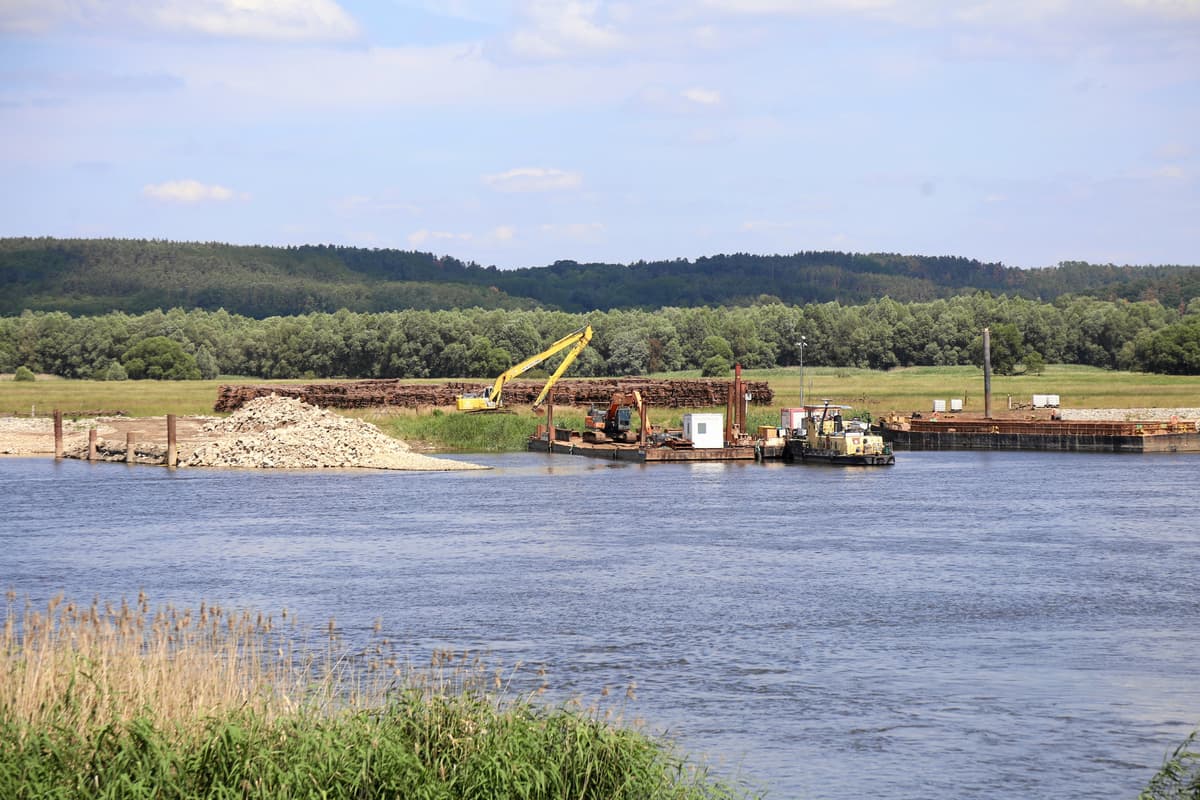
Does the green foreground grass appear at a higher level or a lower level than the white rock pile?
higher

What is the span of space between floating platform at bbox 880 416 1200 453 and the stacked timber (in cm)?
1761

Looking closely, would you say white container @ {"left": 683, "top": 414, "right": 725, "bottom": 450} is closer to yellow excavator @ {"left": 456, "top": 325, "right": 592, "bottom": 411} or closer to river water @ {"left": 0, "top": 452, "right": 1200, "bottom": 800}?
yellow excavator @ {"left": 456, "top": 325, "right": 592, "bottom": 411}

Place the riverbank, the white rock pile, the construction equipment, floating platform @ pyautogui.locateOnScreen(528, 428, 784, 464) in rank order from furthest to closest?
the construction equipment
floating platform @ pyautogui.locateOnScreen(528, 428, 784, 464)
the riverbank
the white rock pile

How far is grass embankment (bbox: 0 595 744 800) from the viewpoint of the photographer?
15.9 m

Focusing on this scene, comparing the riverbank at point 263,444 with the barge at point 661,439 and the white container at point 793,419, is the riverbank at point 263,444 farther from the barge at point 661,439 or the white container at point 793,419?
the white container at point 793,419

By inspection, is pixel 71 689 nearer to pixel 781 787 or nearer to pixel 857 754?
pixel 781 787

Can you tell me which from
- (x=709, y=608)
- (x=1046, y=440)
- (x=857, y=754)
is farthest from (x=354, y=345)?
(x=857, y=754)

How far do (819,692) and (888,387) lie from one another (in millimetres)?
136228

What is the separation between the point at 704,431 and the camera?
304 ft

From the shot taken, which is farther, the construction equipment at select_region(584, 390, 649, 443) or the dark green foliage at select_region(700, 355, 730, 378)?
the dark green foliage at select_region(700, 355, 730, 378)

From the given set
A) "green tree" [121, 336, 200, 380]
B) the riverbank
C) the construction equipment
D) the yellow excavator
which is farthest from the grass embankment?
"green tree" [121, 336, 200, 380]

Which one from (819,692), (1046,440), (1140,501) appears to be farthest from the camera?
(1046,440)

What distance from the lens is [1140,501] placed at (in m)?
62.0

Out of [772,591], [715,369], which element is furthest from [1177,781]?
[715,369]
